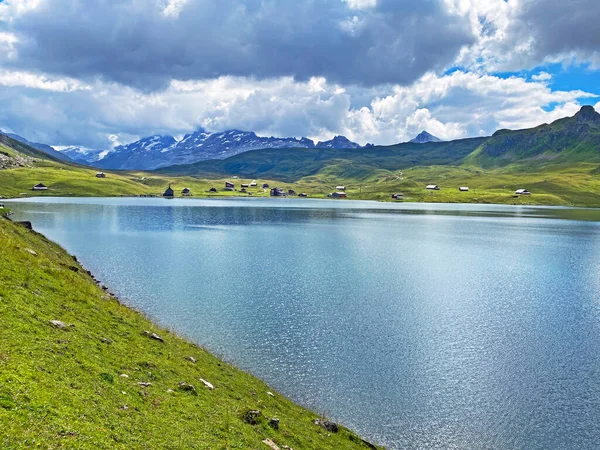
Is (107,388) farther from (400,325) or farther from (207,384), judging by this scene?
(400,325)

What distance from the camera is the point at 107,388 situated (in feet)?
74.2

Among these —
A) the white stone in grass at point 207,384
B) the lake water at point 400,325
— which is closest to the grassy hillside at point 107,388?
the white stone in grass at point 207,384

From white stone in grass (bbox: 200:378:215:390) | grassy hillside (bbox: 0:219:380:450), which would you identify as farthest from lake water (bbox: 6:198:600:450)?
white stone in grass (bbox: 200:378:215:390)

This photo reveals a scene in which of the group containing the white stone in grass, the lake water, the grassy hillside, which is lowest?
the lake water

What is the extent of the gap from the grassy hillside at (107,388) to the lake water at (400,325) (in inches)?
272

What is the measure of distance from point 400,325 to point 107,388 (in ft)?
133

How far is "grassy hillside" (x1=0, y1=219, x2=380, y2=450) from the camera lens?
57.4ft

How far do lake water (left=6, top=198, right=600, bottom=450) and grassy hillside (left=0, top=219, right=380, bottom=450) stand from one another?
6.91 m

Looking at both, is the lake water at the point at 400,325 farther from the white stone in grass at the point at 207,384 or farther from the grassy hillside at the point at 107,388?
the white stone in grass at the point at 207,384

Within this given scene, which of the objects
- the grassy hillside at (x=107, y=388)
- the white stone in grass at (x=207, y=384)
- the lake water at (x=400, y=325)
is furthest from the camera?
the lake water at (x=400, y=325)

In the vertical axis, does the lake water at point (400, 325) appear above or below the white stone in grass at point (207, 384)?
below

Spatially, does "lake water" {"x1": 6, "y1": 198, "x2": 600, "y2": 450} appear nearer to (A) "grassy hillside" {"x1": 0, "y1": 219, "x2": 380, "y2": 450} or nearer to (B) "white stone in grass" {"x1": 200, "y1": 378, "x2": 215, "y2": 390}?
(A) "grassy hillside" {"x1": 0, "y1": 219, "x2": 380, "y2": 450}

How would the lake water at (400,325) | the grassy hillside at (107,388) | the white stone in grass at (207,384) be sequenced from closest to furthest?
the grassy hillside at (107,388) < the white stone in grass at (207,384) < the lake water at (400,325)

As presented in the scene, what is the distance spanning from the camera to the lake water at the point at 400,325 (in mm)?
34925
